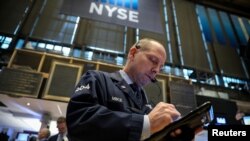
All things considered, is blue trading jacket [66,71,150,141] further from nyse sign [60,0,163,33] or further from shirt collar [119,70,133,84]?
nyse sign [60,0,163,33]

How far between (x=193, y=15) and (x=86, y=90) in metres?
7.70

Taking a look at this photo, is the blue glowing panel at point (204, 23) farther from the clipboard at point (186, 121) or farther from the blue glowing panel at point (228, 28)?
the clipboard at point (186, 121)

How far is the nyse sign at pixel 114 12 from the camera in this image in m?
4.50

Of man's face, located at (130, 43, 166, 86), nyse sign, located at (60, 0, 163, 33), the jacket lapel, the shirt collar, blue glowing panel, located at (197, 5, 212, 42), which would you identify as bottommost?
Result: the jacket lapel

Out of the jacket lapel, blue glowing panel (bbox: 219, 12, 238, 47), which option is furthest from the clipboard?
blue glowing panel (bbox: 219, 12, 238, 47)

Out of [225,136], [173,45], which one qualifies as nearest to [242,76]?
[173,45]

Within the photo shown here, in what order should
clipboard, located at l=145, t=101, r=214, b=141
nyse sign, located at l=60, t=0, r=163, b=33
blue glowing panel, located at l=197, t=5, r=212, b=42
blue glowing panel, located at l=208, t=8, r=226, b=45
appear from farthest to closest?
blue glowing panel, located at l=208, t=8, r=226, b=45
blue glowing panel, located at l=197, t=5, r=212, b=42
nyse sign, located at l=60, t=0, r=163, b=33
clipboard, located at l=145, t=101, r=214, b=141

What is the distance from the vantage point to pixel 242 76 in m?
6.48

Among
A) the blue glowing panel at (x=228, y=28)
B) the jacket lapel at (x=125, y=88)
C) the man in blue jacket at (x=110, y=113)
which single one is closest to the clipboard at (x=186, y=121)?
the man in blue jacket at (x=110, y=113)

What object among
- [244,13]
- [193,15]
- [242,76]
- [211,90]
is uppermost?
[244,13]

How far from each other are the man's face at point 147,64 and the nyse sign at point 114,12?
12.0ft

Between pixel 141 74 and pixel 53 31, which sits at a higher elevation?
pixel 53 31

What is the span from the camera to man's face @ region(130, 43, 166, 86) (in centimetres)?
98

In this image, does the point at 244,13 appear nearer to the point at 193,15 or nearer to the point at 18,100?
the point at 193,15
